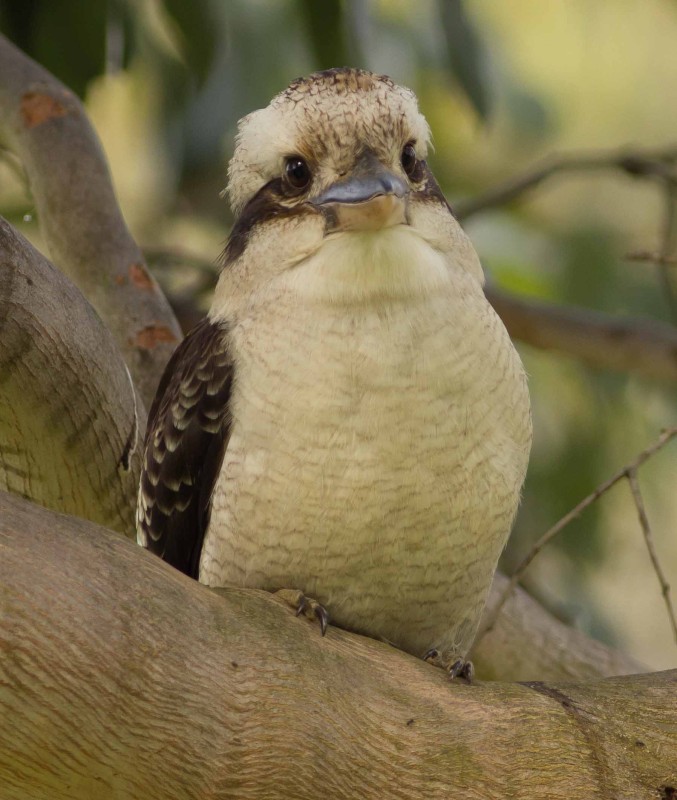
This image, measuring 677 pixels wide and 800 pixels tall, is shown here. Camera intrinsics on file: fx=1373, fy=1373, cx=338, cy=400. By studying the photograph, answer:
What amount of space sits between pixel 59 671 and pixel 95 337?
744 mm

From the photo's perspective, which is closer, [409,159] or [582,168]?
[409,159]

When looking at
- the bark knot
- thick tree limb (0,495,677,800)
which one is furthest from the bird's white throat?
the bark knot

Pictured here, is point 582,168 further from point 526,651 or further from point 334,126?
point 334,126

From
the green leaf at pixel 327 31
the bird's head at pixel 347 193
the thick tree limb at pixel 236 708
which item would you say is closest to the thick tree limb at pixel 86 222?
the bird's head at pixel 347 193

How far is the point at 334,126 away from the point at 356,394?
0.46 m

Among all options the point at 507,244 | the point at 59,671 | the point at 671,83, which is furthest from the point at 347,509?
the point at 671,83

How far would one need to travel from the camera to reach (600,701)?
1.96m

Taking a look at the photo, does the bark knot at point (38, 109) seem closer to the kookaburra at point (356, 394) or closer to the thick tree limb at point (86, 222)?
the thick tree limb at point (86, 222)

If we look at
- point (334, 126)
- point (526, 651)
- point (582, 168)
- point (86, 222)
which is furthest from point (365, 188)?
point (582, 168)

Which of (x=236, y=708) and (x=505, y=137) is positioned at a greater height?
(x=505, y=137)

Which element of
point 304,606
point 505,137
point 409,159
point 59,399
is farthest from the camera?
point 505,137

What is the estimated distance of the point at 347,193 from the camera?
85.0 inches

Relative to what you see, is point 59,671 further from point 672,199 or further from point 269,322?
point 672,199

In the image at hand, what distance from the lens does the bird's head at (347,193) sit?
7.09 ft
